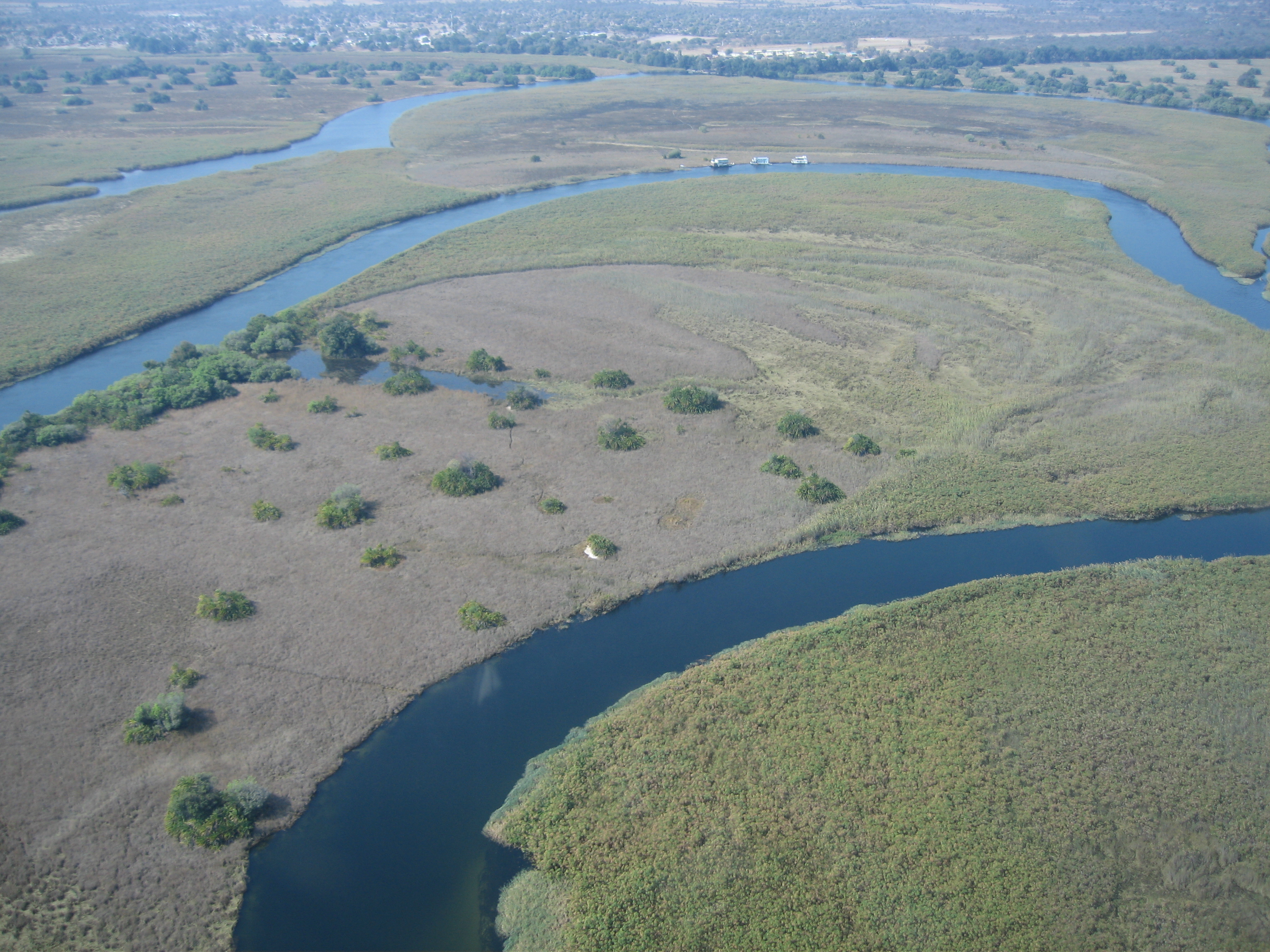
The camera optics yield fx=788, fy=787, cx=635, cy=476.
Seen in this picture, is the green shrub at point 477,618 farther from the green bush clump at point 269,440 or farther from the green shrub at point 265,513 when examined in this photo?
the green bush clump at point 269,440

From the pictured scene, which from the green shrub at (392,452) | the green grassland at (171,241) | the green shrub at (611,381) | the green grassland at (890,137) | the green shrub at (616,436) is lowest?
the green shrub at (392,452)

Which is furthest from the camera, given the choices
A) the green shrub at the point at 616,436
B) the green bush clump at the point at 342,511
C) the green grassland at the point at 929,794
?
the green shrub at the point at 616,436

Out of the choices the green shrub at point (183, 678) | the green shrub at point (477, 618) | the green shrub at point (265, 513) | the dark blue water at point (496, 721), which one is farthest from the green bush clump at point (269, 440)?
the dark blue water at point (496, 721)

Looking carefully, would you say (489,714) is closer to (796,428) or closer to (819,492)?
(819,492)

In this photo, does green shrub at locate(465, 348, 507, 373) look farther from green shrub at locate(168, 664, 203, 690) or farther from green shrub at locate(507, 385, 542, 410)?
green shrub at locate(168, 664, 203, 690)

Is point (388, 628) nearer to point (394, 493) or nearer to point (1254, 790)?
point (394, 493)

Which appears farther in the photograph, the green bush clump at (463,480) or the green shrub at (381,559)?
the green bush clump at (463,480)

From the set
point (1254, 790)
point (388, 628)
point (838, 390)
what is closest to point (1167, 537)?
point (1254, 790)

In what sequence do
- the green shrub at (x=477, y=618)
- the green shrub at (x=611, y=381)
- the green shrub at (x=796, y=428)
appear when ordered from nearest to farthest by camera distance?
1. the green shrub at (x=477, y=618)
2. the green shrub at (x=796, y=428)
3. the green shrub at (x=611, y=381)
